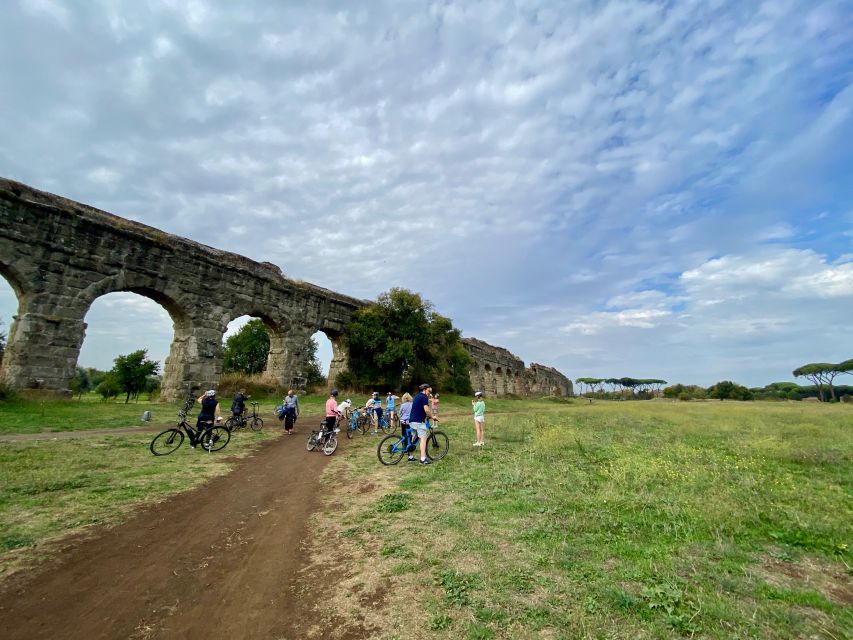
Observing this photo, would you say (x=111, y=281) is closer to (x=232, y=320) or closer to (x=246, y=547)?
(x=232, y=320)

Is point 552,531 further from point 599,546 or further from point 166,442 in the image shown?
point 166,442

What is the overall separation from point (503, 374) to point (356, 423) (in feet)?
118

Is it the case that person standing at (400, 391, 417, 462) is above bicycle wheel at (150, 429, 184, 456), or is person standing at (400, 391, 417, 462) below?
above

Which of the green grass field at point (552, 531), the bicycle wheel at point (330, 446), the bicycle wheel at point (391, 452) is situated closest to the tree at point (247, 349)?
the green grass field at point (552, 531)

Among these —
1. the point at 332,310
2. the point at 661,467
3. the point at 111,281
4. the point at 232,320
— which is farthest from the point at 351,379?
the point at 661,467

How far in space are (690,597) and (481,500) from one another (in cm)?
312

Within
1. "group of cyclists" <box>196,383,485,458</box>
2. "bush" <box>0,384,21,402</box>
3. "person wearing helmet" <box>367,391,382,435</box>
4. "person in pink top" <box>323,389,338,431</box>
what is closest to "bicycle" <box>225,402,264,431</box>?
"group of cyclists" <box>196,383,485,458</box>

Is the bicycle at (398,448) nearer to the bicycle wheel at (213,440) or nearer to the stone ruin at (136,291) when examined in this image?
the bicycle wheel at (213,440)

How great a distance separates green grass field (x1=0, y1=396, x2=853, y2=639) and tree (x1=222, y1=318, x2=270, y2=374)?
3642 cm

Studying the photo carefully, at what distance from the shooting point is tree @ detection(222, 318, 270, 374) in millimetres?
44812

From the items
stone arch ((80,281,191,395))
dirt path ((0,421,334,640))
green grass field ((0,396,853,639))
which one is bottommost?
dirt path ((0,421,334,640))

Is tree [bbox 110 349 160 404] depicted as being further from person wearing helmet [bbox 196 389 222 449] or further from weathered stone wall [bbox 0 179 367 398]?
person wearing helmet [bbox 196 389 222 449]

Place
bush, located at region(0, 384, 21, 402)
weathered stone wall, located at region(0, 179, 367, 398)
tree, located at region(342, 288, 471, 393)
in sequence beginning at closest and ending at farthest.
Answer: bush, located at region(0, 384, 21, 402) → weathered stone wall, located at region(0, 179, 367, 398) → tree, located at region(342, 288, 471, 393)

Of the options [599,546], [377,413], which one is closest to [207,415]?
[377,413]
